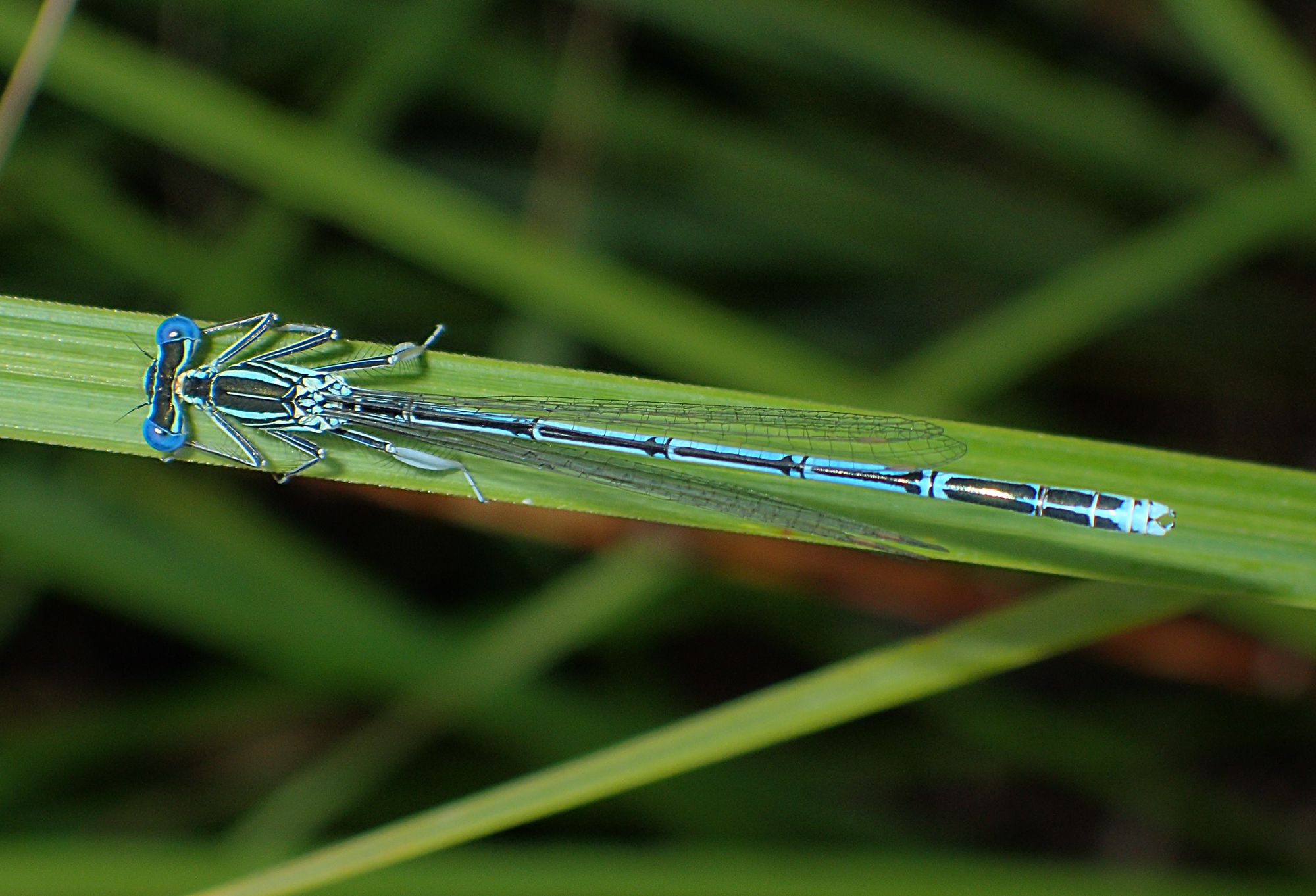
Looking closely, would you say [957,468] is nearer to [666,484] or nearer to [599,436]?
[666,484]

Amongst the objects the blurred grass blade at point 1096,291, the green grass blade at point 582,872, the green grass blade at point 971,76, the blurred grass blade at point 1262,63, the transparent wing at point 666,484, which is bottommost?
the green grass blade at point 582,872

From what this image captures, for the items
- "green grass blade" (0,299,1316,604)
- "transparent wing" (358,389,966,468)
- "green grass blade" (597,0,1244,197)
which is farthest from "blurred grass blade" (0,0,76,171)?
"green grass blade" (597,0,1244,197)

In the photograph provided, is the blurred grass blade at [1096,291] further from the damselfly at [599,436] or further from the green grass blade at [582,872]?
the green grass blade at [582,872]

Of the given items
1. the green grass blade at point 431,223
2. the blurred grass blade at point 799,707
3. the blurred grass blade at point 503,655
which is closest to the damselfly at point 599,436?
the blurred grass blade at point 799,707

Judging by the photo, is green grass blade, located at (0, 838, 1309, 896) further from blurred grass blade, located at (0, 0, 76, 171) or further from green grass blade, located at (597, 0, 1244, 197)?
green grass blade, located at (597, 0, 1244, 197)

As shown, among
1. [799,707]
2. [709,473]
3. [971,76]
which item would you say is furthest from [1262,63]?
[799,707]

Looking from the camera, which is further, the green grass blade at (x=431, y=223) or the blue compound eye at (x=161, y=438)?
the green grass blade at (x=431, y=223)
